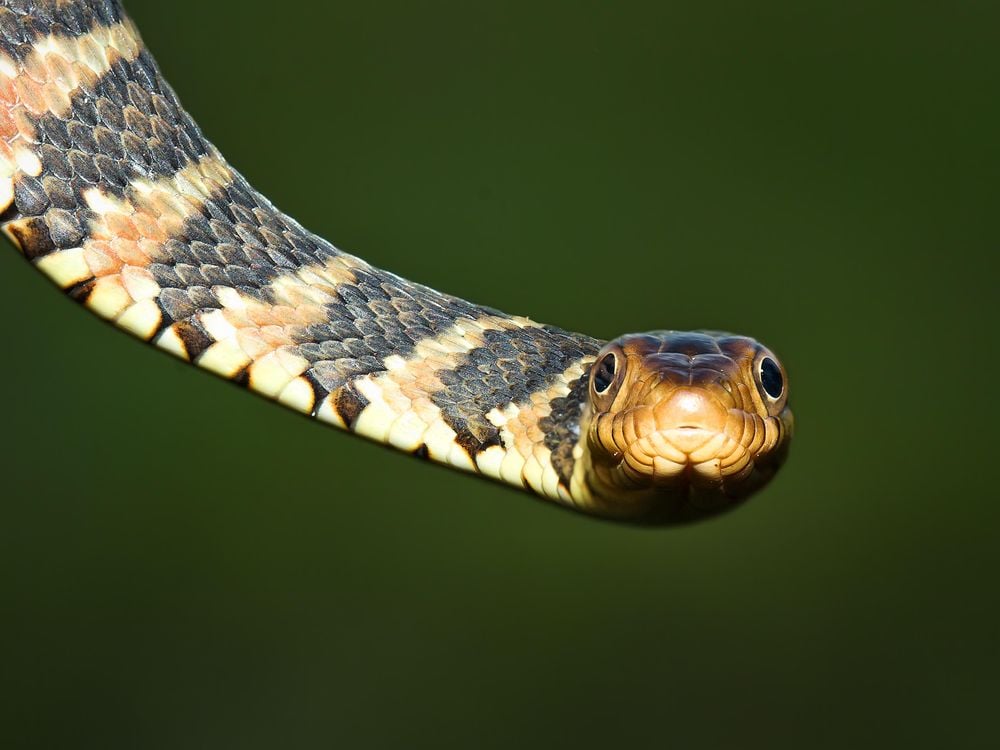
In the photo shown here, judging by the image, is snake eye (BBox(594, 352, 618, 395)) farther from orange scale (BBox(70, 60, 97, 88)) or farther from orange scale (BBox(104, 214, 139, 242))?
orange scale (BBox(70, 60, 97, 88))

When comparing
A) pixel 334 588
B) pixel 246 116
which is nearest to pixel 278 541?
pixel 334 588

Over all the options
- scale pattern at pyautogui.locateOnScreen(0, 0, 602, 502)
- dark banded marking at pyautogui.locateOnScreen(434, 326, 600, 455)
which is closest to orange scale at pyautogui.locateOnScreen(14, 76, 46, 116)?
scale pattern at pyautogui.locateOnScreen(0, 0, 602, 502)

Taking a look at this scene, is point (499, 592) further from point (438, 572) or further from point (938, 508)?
point (938, 508)

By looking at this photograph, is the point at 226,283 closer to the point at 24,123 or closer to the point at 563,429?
the point at 24,123

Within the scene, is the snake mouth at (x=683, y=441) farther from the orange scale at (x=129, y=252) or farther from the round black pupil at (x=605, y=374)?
the orange scale at (x=129, y=252)

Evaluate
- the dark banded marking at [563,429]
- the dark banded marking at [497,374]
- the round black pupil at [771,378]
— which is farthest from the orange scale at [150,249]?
the round black pupil at [771,378]

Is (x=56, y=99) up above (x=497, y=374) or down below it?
above

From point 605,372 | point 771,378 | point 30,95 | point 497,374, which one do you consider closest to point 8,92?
point 30,95
